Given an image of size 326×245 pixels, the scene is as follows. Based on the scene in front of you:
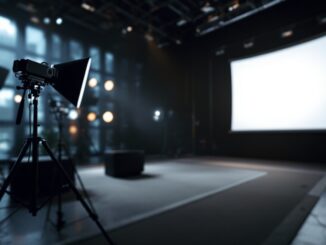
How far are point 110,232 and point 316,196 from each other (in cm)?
236

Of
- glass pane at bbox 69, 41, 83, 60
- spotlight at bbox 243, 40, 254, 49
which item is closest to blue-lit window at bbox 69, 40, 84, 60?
glass pane at bbox 69, 41, 83, 60

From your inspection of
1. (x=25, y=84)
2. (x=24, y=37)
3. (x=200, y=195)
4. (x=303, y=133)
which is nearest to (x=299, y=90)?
(x=303, y=133)

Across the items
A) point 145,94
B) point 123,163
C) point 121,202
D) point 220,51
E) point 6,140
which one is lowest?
point 121,202

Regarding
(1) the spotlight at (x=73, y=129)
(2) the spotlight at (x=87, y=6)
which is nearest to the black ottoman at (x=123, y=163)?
(1) the spotlight at (x=73, y=129)

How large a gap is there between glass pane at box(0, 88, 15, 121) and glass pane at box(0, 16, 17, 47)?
4.01 ft

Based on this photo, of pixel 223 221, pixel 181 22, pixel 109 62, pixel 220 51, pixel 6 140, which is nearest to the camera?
pixel 223 221

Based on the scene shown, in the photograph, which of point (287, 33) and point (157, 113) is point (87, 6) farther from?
point (287, 33)

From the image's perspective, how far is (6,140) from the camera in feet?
17.0

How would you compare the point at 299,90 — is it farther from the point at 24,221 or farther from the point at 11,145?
the point at 11,145

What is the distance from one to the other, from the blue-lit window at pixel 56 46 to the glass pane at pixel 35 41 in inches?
10.3

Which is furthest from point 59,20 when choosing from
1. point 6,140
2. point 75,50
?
point 6,140

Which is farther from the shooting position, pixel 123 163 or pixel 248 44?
pixel 248 44

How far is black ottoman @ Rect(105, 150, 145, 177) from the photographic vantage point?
3.52 meters

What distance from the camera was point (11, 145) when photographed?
5.22m
